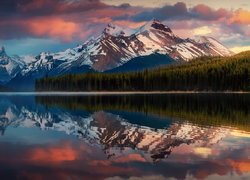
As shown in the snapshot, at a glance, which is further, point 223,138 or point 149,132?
point 149,132

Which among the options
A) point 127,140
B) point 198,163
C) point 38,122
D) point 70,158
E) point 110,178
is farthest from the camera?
point 38,122

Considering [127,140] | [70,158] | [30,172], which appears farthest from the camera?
[127,140]

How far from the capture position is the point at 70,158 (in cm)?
3014

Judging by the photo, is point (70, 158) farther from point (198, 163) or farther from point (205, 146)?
point (205, 146)

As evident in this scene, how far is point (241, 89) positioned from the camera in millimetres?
192375

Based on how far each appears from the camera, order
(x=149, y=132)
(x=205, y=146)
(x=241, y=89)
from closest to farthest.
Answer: (x=205, y=146)
(x=149, y=132)
(x=241, y=89)

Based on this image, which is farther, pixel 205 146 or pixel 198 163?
pixel 205 146

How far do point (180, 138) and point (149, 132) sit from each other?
542 centimetres

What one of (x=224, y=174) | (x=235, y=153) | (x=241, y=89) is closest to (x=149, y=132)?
(x=235, y=153)

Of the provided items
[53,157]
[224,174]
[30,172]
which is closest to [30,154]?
[53,157]

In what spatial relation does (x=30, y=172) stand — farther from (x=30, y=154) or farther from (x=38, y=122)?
(x=38, y=122)

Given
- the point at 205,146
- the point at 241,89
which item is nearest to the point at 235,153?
the point at 205,146

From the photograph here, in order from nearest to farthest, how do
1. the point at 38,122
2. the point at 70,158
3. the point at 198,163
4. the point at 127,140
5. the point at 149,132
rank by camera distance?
the point at 198,163 → the point at 70,158 → the point at 127,140 → the point at 149,132 → the point at 38,122

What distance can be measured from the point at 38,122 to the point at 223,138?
28.0 metres
